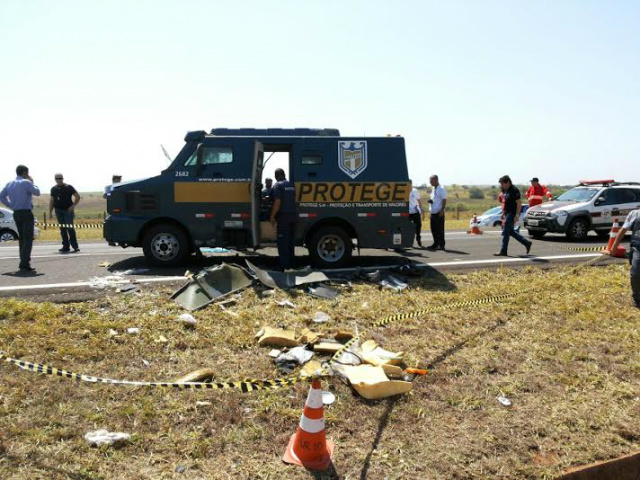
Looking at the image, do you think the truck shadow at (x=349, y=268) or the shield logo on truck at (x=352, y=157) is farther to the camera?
the shield logo on truck at (x=352, y=157)

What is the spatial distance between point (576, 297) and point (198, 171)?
266 inches

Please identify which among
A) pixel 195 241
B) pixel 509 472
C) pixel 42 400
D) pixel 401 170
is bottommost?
pixel 509 472

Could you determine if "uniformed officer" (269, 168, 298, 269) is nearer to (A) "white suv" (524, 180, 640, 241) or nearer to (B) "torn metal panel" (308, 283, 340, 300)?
(B) "torn metal panel" (308, 283, 340, 300)

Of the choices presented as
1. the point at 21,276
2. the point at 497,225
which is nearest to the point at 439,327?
the point at 21,276

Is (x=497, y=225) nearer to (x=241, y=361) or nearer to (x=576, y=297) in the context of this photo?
(x=576, y=297)

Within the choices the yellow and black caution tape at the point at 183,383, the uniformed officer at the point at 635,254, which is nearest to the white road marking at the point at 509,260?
the uniformed officer at the point at 635,254

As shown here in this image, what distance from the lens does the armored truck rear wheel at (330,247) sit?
30.9ft

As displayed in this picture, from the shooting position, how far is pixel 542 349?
568cm

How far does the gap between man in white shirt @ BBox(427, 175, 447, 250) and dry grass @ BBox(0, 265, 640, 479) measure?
6.15 m

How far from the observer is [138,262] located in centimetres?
987

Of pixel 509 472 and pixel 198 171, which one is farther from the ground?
pixel 198 171

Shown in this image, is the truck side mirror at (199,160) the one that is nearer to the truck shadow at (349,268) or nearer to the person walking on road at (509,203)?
the truck shadow at (349,268)

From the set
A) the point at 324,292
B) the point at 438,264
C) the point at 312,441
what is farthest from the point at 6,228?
the point at 312,441

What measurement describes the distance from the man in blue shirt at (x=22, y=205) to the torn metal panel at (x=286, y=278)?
441 centimetres
